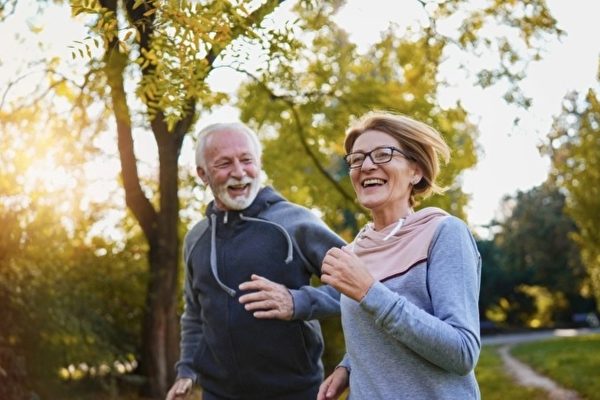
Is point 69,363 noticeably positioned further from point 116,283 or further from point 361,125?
point 361,125

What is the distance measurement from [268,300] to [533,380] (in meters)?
12.5

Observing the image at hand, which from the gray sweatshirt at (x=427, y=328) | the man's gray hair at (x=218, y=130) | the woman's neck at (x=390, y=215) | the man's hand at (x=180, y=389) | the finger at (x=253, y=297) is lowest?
the man's hand at (x=180, y=389)

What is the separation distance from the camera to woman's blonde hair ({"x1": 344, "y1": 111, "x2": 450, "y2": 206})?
3062 mm

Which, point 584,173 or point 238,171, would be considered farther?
point 584,173

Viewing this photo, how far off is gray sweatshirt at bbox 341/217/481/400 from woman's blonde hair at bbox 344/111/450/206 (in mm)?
307

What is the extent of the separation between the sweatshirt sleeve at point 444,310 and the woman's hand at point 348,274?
3cm

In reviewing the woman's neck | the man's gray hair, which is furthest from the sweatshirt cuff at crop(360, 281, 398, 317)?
the man's gray hair

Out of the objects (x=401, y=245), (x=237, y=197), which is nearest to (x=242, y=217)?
(x=237, y=197)

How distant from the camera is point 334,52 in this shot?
1363 centimetres

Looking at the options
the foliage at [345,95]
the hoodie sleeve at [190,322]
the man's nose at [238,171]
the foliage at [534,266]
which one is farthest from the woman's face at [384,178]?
the foliage at [534,266]

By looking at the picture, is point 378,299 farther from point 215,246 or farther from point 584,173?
point 584,173

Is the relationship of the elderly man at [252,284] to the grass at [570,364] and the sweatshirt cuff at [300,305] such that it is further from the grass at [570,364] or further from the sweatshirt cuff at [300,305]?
the grass at [570,364]

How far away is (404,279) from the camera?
2.85m

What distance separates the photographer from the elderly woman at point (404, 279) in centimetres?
269
